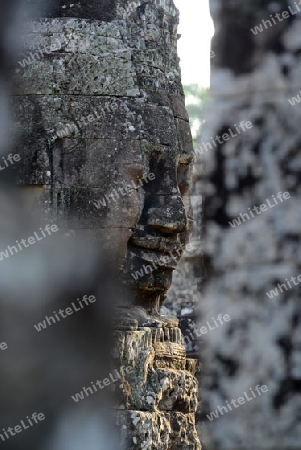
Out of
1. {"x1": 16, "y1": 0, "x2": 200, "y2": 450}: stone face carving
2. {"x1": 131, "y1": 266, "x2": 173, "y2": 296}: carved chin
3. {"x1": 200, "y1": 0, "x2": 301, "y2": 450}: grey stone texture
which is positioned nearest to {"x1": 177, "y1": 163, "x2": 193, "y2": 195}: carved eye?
{"x1": 16, "y1": 0, "x2": 200, "y2": 450}: stone face carving

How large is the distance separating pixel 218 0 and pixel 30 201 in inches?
224

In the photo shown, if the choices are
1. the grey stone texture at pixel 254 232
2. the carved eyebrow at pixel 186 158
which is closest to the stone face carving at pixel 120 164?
the carved eyebrow at pixel 186 158

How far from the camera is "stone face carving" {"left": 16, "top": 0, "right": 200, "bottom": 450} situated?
23.2 ft

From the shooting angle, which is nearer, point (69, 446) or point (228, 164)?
point (228, 164)

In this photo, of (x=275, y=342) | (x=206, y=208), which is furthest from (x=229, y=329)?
(x=206, y=208)

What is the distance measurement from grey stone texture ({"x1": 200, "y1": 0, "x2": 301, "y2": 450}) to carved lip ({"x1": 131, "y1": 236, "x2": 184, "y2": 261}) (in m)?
5.69

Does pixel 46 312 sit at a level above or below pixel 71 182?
below

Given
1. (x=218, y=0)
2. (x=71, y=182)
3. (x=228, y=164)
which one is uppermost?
(x=218, y=0)

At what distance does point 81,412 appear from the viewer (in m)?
6.87

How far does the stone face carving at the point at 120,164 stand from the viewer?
23.2 feet

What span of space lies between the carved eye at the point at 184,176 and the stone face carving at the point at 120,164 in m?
0.25

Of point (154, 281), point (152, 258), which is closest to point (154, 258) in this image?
point (152, 258)

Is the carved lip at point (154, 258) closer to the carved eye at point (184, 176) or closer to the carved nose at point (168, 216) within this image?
the carved nose at point (168, 216)

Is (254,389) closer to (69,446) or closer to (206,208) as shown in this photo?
(206,208)
